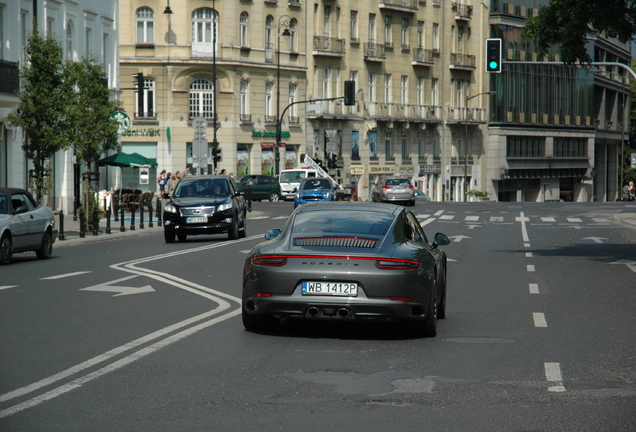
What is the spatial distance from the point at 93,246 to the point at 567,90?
289 feet

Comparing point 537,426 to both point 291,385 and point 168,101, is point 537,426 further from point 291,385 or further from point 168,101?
point 168,101

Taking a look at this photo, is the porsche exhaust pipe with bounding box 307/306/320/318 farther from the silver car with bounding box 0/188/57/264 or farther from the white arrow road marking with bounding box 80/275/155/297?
the silver car with bounding box 0/188/57/264

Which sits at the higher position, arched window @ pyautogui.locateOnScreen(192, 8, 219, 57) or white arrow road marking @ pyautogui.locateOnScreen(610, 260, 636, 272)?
arched window @ pyautogui.locateOnScreen(192, 8, 219, 57)

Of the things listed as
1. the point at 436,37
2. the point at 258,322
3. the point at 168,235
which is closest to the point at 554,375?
the point at 258,322

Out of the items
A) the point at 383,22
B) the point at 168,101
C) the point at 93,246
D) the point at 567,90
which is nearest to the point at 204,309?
the point at 93,246

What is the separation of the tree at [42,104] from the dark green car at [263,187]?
121 ft

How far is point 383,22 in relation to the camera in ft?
287

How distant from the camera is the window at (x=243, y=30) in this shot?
7450 cm

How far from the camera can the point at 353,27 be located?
84500 millimetres

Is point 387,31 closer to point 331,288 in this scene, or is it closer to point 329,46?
point 329,46

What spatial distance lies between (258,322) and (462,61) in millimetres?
A: 86832

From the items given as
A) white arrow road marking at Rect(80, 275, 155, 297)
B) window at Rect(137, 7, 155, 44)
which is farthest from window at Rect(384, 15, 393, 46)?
white arrow road marking at Rect(80, 275, 155, 297)

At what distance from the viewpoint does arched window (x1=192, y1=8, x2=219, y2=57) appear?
239ft

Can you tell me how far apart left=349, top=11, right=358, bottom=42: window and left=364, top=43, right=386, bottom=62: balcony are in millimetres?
1169
